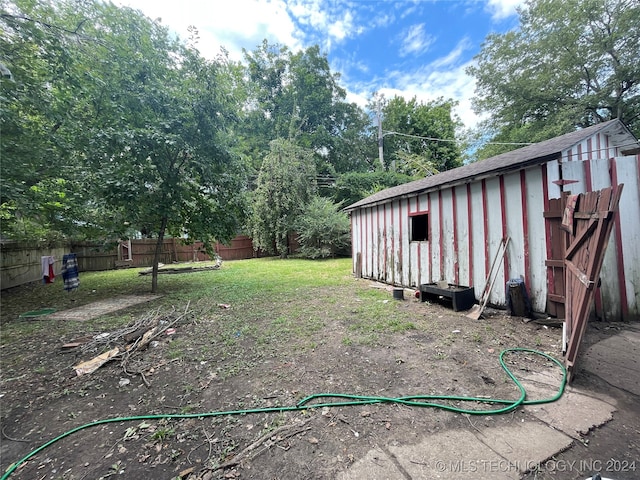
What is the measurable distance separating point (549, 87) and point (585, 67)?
4.60ft

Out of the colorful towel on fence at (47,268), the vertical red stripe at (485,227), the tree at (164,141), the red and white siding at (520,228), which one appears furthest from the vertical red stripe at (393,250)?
the colorful towel on fence at (47,268)

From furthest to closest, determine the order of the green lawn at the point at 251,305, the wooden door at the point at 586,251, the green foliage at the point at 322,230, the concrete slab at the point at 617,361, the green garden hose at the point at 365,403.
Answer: the green foliage at the point at 322,230 < the green lawn at the point at 251,305 < the concrete slab at the point at 617,361 < the wooden door at the point at 586,251 < the green garden hose at the point at 365,403

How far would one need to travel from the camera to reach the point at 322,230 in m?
14.4

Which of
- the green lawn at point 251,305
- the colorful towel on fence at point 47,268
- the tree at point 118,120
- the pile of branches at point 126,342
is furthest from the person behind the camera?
the colorful towel on fence at point 47,268

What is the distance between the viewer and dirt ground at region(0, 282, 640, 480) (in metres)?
1.63

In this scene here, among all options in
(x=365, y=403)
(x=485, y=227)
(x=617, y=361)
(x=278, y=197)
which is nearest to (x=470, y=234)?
(x=485, y=227)

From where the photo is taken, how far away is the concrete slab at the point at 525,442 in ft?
4.97

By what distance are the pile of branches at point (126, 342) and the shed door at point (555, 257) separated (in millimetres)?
5208

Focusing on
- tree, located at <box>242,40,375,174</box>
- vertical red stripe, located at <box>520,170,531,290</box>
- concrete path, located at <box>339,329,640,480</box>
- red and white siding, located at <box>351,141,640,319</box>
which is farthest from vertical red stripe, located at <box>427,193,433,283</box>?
tree, located at <box>242,40,375,174</box>

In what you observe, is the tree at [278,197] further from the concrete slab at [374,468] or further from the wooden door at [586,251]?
the concrete slab at [374,468]

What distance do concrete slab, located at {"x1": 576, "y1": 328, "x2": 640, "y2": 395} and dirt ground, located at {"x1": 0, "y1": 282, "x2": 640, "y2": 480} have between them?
0.16 meters

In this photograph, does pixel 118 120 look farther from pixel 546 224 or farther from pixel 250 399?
pixel 546 224

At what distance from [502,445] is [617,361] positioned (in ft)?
6.64

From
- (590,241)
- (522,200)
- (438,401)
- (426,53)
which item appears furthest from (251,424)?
(426,53)
